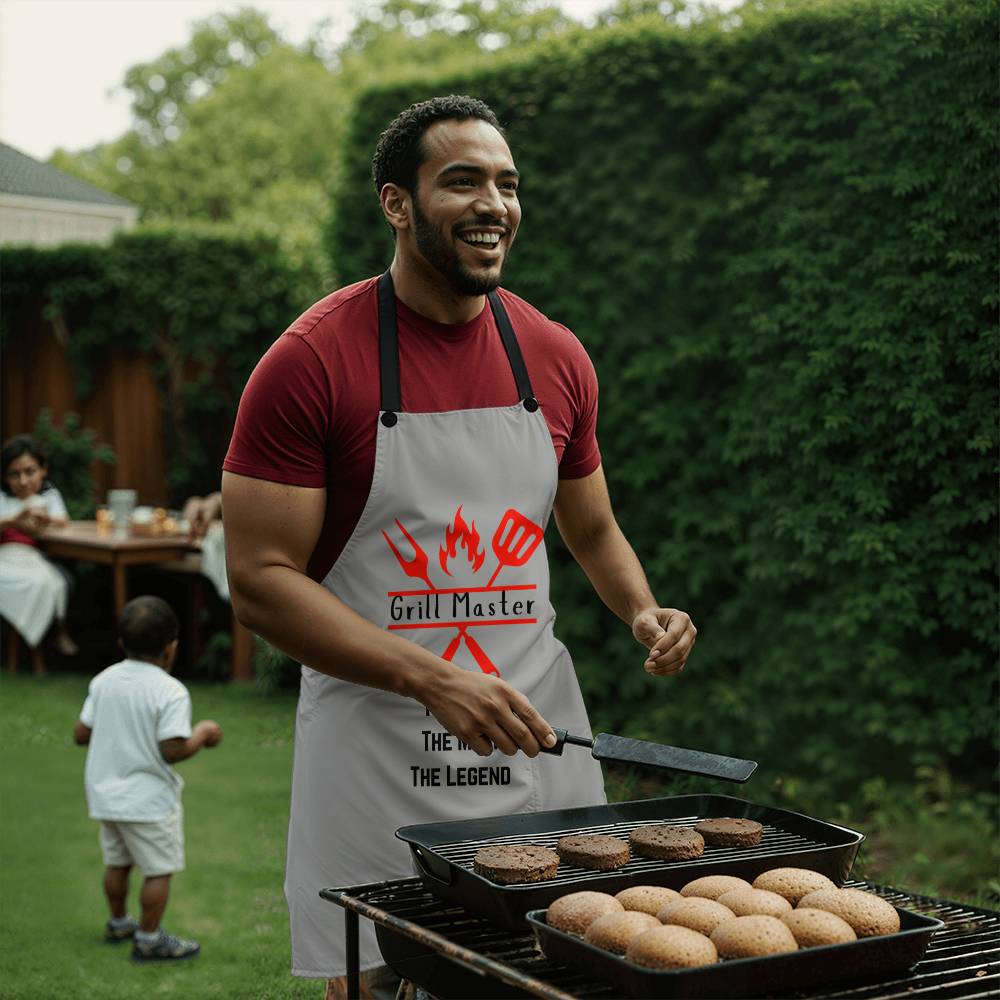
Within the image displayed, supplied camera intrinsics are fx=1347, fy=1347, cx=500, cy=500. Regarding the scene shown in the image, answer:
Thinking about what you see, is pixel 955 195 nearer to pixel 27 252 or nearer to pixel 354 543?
pixel 354 543

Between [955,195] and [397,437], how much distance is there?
283 centimetres

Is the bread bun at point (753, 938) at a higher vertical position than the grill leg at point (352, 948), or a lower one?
higher

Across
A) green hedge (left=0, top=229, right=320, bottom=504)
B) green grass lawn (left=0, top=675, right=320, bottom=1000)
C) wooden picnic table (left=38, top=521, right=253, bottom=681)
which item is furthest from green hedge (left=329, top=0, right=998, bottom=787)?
green hedge (left=0, top=229, right=320, bottom=504)

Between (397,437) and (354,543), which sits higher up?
(397,437)

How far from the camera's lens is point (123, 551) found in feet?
23.0

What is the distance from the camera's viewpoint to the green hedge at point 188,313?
336 inches

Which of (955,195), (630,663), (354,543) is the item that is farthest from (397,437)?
(630,663)

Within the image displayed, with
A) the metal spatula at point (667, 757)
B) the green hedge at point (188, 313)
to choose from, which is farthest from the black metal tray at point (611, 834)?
the green hedge at point (188, 313)

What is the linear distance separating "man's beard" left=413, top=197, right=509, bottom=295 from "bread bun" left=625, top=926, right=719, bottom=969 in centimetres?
114

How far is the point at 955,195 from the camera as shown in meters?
4.40

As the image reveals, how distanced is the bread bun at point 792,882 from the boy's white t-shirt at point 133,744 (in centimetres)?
262

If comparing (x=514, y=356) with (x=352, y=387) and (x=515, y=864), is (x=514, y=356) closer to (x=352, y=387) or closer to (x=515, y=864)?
(x=352, y=387)

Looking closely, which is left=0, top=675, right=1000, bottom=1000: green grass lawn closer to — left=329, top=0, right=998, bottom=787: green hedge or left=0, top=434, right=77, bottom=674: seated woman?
left=329, top=0, right=998, bottom=787: green hedge

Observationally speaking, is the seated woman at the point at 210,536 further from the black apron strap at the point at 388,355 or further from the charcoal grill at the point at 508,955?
the charcoal grill at the point at 508,955
